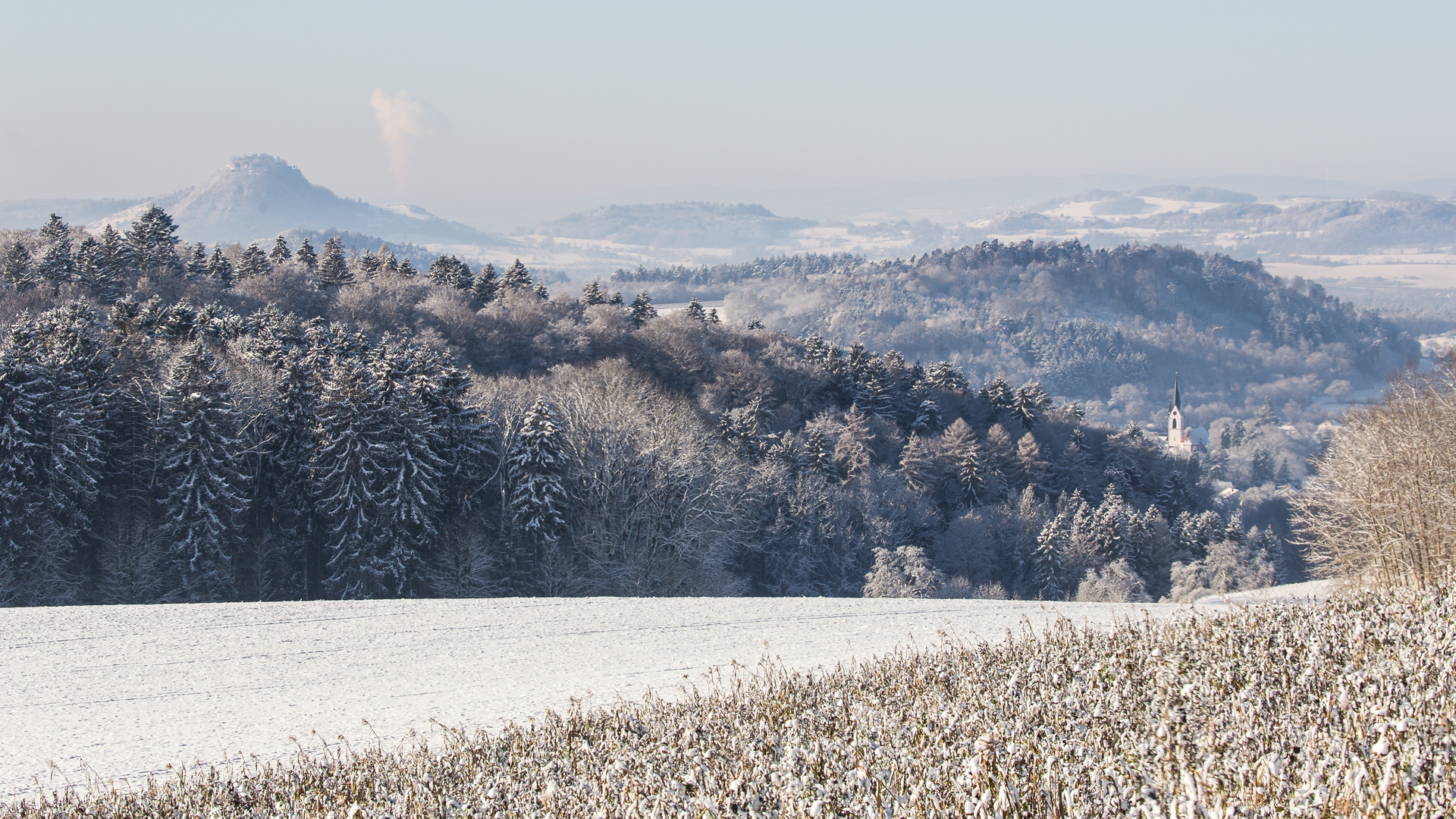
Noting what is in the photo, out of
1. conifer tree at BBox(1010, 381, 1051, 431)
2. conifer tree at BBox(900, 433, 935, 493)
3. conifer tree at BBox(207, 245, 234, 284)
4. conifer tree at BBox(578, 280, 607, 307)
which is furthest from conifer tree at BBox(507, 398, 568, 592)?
conifer tree at BBox(1010, 381, 1051, 431)

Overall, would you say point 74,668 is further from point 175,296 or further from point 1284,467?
point 1284,467

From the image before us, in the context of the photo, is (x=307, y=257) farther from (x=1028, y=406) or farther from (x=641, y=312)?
(x=1028, y=406)

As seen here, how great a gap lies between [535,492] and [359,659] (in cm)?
1855

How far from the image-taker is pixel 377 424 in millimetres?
29594

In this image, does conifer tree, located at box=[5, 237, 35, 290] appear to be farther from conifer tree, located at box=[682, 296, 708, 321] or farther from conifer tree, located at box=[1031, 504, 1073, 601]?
conifer tree, located at box=[1031, 504, 1073, 601]

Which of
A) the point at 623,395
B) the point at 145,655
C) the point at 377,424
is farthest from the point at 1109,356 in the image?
the point at 145,655

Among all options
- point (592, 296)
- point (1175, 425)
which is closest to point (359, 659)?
point (592, 296)

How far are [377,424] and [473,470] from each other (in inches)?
156

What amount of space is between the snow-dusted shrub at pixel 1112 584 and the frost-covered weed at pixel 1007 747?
3439 cm

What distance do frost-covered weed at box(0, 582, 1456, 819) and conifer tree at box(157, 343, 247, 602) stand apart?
21.9 metres

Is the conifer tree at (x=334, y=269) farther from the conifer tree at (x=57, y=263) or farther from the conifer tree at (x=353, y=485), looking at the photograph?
the conifer tree at (x=353, y=485)

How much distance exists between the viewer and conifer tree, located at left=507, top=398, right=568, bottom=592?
3094 centimetres

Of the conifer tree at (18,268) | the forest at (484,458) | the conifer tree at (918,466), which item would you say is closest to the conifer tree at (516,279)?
the forest at (484,458)

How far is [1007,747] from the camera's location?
414cm
